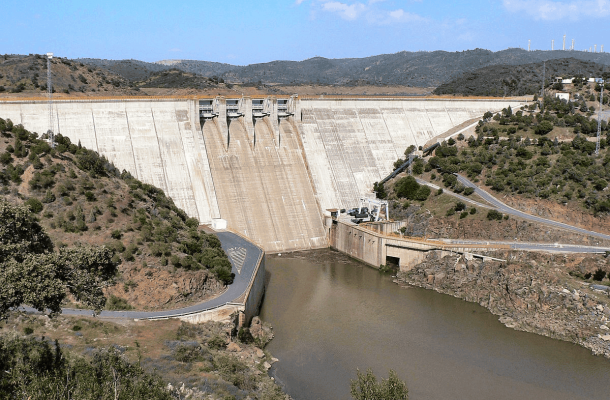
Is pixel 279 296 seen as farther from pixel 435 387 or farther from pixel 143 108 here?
pixel 143 108

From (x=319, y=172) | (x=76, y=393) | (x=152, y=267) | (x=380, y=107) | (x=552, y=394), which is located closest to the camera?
(x=76, y=393)

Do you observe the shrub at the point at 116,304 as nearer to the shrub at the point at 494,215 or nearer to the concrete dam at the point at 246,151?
the concrete dam at the point at 246,151

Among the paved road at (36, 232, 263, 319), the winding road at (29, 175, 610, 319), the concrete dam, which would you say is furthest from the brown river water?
the concrete dam

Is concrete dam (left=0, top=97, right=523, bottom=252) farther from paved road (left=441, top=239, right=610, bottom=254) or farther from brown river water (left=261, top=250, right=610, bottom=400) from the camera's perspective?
paved road (left=441, top=239, right=610, bottom=254)

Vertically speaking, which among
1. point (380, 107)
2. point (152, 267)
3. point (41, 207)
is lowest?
point (152, 267)

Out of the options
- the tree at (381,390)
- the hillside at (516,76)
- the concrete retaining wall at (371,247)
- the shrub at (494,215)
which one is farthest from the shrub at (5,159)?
the hillside at (516,76)

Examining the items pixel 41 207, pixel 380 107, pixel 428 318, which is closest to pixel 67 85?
pixel 380 107

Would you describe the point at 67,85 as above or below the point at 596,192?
above
